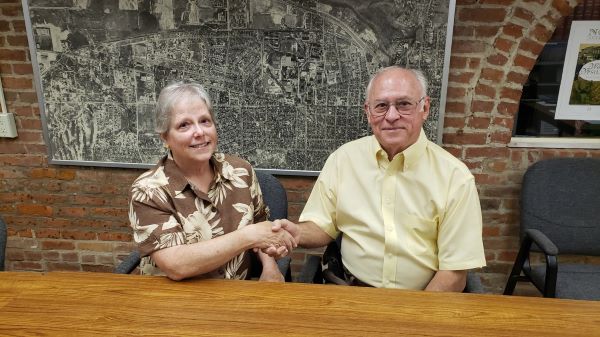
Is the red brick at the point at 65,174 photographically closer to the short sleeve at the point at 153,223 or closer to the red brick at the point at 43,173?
the red brick at the point at 43,173

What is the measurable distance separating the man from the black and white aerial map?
480 millimetres

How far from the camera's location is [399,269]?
70.1 inches

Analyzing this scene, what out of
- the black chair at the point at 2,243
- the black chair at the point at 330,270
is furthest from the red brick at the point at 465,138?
the black chair at the point at 2,243

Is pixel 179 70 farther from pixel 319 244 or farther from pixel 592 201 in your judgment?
pixel 592 201

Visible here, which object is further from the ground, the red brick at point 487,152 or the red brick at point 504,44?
the red brick at point 504,44

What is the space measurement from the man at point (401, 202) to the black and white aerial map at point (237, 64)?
48cm

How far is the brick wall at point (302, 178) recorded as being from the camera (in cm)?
217

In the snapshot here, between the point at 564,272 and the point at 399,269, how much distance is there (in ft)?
3.26

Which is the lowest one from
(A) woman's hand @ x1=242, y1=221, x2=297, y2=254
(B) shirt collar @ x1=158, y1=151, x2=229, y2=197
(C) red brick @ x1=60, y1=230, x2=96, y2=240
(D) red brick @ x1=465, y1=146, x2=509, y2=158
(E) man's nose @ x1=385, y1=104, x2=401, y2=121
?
(C) red brick @ x1=60, y1=230, x2=96, y2=240

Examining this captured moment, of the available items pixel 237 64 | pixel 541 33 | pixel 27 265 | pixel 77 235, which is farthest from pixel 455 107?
pixel 27 265

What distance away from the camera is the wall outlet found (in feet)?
8.30

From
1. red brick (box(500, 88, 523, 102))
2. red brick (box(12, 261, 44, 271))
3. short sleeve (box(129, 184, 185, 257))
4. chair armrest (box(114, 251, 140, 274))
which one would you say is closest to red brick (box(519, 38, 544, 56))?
red brick (box(500, 88, 523, 102))

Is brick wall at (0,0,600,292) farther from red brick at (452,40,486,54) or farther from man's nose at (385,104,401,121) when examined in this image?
man's nose at (385,104,401,121)

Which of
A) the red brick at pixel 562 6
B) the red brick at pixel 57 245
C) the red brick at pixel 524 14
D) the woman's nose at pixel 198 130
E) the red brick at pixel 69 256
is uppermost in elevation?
the red brick at pixel 562 6
